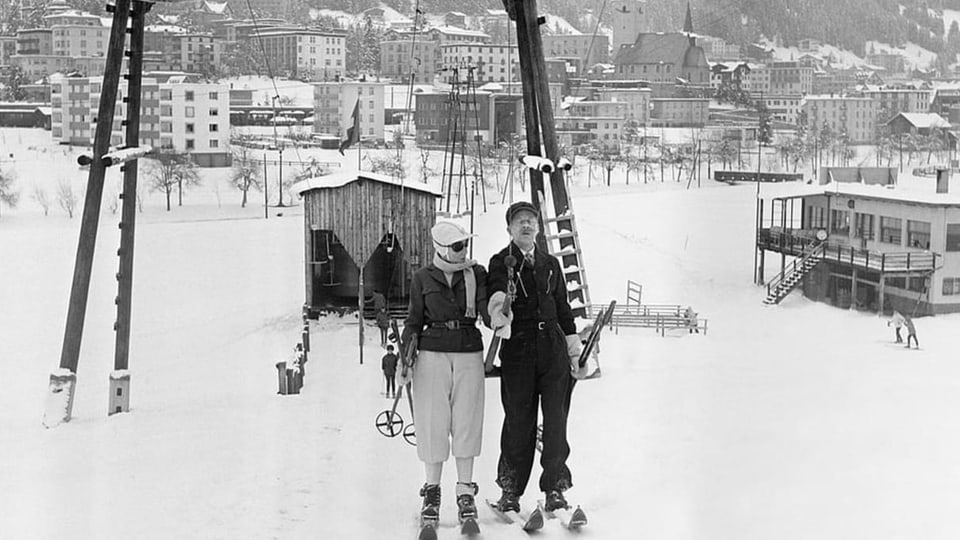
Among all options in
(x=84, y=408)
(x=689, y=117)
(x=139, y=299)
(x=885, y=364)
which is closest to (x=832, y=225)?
(x=885, y=364)

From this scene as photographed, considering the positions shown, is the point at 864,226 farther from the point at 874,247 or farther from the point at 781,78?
the point at 781,78

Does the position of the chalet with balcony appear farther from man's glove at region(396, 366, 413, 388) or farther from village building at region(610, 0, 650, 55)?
village building at region(610, 0, 650, 55)

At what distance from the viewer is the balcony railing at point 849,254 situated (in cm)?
2720

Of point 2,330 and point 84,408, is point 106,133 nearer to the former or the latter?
point 84,408

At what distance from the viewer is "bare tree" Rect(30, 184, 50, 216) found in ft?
137

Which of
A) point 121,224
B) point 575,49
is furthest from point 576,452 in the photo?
point 575,49

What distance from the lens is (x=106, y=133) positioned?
348 inches

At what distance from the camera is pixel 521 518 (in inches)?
194

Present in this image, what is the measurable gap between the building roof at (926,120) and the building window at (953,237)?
75.9 feet

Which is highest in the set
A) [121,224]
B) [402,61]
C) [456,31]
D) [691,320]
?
[456,31]

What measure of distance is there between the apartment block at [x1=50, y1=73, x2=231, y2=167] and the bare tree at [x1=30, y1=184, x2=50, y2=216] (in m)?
5.54

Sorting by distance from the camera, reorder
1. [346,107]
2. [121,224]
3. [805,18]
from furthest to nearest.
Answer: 1. [805,18]
2. [346,107]
3. [121,224]

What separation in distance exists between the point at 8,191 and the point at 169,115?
1063cm

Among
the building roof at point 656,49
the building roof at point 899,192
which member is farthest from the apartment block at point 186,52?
the building roof at point 899,192
